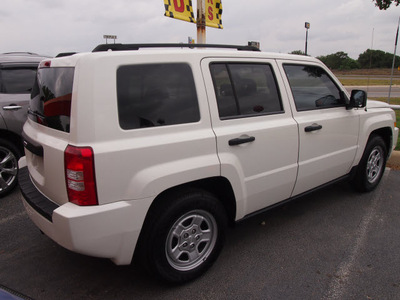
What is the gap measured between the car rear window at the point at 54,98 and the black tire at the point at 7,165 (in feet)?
6.33

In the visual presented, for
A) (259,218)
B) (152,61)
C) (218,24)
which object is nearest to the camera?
(152,61)

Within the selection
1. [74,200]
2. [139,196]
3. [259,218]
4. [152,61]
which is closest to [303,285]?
[259,218]

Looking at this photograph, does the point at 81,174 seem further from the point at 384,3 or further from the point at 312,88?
the point at 384,3

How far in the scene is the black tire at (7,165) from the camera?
4215 millimetres

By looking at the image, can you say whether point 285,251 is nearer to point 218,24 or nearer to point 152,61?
point 152,61

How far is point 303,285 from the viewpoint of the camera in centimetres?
256

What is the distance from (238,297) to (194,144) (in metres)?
1.21

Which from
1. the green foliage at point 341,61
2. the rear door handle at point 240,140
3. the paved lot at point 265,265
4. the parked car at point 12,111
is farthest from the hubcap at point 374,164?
the green foliage at point 341,61

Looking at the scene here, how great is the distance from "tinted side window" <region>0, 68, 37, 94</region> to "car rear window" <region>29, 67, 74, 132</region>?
208cm

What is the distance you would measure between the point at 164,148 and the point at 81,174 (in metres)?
0.56

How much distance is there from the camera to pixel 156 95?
2266mm

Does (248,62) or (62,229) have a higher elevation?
(248,62)

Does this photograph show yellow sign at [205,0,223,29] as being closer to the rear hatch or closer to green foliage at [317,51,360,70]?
the rear hatch

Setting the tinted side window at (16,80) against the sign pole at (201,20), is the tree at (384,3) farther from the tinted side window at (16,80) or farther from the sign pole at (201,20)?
the tinted side window at (16,80)
